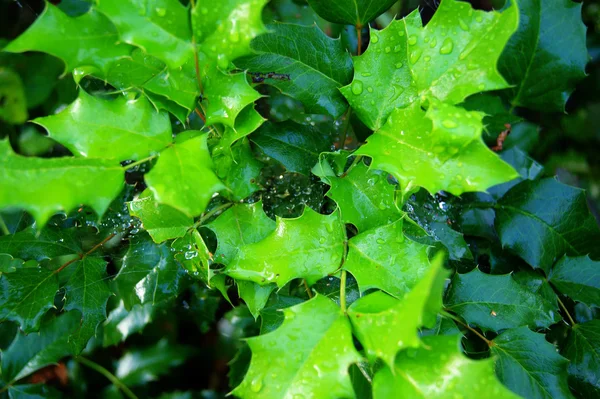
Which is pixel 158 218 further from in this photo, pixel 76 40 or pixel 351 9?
pixel 351 9

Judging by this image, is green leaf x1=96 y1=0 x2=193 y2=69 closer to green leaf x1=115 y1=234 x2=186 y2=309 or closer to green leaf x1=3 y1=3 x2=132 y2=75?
green leaf x1=3 y1=3 x2=132 y2=75

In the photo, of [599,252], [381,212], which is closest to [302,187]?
[381,212]

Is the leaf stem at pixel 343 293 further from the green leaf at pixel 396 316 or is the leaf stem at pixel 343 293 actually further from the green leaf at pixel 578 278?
the green leaf at pixel 578 278

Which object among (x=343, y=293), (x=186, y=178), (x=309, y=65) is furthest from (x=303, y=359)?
(x=309, y=65)

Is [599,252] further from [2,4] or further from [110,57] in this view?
[2,4]


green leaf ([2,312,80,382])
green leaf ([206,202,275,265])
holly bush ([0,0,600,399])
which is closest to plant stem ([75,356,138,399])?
holly bush ([0,0,600,399])
